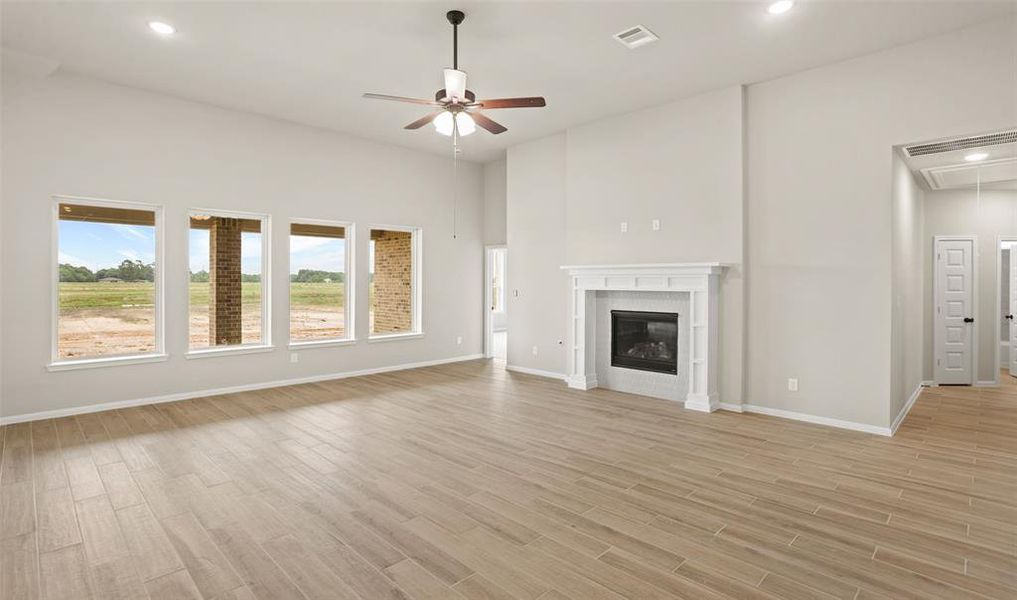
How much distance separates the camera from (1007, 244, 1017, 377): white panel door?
715 centimetres

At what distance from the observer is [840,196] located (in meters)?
4.64

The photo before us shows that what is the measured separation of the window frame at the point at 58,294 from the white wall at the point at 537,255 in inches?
175

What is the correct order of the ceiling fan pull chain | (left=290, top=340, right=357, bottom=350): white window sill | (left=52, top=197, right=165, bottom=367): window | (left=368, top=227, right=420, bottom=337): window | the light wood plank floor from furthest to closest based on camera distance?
the ceiling fan pull chain → (left=368, top=227, right=420, bottom=337): window → (left=290, top=340, right=357, bottom=350): white window sill → (left=52, top=197, right=165, bottom=367): window → the light wood plank floor

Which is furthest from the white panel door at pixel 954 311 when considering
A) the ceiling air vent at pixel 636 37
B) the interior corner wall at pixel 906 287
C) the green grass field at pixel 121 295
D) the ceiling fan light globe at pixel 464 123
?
the green grass field at pixel 121 295

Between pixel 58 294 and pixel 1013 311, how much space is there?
12099mm

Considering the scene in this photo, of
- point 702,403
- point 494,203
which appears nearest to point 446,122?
point 702,403

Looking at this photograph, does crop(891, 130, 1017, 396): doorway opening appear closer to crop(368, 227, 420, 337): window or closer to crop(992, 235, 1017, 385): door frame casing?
crop(992, 235, 1017, 385): door frame casing

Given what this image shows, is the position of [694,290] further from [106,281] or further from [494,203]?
[106,281]

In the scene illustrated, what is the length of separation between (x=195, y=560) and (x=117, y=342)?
411 cm

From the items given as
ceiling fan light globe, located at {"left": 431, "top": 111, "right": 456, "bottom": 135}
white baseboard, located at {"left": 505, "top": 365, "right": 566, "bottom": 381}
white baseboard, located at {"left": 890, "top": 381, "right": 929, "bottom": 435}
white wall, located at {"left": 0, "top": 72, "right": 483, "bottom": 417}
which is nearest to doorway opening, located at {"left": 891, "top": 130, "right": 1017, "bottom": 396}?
white baseboard, located at {"left": 890, "top": 381, "right": 929, "bottom": 435}

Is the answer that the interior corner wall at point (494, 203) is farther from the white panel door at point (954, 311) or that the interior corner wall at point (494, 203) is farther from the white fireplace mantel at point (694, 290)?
the white panel door at point (954, 311)

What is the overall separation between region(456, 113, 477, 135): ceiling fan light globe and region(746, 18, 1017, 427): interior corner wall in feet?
10.1

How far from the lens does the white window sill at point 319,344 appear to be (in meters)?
6.59

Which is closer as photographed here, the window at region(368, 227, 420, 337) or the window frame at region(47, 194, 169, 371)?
the window frame at region(47, 194, 169, 371)
